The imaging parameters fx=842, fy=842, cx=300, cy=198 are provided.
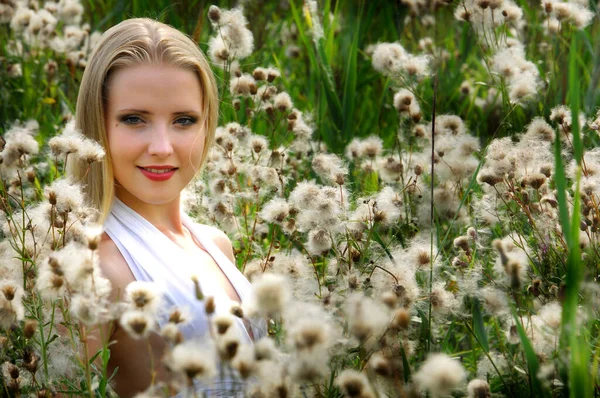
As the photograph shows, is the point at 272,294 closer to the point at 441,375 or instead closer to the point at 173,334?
the point at 173,334

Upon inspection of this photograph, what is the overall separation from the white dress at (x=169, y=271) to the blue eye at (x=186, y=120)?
28cm

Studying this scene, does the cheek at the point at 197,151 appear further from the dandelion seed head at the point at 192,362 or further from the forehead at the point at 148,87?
the dandelion seed head at the point at 192,362

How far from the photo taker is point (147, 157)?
222 cm

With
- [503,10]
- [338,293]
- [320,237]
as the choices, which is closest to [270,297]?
[338,293]

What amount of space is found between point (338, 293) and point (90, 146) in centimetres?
72

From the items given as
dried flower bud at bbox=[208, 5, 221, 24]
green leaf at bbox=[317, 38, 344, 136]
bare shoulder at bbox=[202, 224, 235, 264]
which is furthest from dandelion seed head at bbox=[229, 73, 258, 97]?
bare shoulder at bbox=[202, 224, 235, 264]

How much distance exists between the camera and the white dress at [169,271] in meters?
2.06

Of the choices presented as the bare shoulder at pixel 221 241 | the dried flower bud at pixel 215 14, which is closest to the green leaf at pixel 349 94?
the dried flower bud at pixel 215 14

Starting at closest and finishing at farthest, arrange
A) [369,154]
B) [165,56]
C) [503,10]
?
[165,56], [369,154], [503,10]

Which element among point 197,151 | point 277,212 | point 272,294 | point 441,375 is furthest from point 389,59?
point 441,375

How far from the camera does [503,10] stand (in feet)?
10.7

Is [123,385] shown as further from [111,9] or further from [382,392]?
[111,9]

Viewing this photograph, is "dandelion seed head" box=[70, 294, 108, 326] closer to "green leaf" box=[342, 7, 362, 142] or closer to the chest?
the chest

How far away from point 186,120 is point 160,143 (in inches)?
6.4
